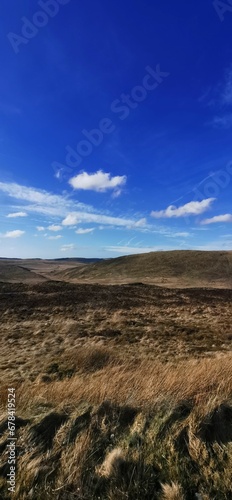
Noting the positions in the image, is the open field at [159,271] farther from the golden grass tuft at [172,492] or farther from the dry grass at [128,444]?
the golden grass tuft at [172,492]

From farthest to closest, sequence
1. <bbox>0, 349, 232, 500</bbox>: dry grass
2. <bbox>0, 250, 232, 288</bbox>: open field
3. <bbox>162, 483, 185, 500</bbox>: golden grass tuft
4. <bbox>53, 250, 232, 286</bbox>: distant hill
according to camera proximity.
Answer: <bbox>53, 250, 232, 286</bbox>: distant hill → <bbox>0, 250, 232, 288</bbox>: open field → <bbox>0, 349, 232, 500</bbox>: dry grass → <bbox>162, 483, 185, 500</bbox>: golden grass tuft

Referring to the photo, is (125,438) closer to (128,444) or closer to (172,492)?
(128,444)

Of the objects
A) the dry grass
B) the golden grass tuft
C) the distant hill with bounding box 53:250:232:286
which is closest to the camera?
the golden grass tuft

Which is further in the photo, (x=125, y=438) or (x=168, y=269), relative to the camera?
(x=168, y=269)

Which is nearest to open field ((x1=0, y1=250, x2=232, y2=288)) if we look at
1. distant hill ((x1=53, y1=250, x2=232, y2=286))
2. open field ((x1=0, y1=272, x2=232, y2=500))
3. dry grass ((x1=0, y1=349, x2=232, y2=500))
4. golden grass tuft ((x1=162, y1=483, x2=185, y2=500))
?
distant hill ((x1=53, y1=250, x2=232, y2=286))

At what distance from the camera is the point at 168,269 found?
281 feet

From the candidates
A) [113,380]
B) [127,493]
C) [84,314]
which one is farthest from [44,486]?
[84,314]

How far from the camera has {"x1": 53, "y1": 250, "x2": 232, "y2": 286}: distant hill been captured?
247ft

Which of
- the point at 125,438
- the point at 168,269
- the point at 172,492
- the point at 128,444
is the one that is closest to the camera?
the point at 172,492

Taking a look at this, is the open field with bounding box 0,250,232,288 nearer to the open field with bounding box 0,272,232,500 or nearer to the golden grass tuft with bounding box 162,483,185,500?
the open field with bounding box 0,272,232,500

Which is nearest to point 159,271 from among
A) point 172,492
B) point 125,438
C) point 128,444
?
point 125,438

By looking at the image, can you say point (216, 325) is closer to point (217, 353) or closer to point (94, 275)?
point (217, 353)

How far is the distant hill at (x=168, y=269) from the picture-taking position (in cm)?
7525

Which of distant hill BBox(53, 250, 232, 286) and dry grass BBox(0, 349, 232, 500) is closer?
dry grass BBox(0, 349, 232, 500)
